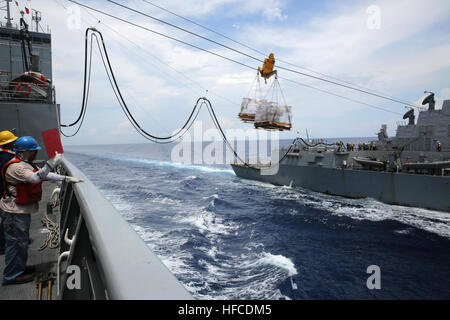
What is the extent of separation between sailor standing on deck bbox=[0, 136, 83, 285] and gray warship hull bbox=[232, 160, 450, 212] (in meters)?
22.6

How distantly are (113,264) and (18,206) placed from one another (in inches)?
109

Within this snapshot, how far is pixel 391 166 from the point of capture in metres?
21.1

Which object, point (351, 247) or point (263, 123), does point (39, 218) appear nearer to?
point (351, 247)

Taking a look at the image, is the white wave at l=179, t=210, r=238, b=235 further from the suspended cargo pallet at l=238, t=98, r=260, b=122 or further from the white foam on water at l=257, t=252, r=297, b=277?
the suspended cargo pallet at l=238, t=98, r=260, b=122

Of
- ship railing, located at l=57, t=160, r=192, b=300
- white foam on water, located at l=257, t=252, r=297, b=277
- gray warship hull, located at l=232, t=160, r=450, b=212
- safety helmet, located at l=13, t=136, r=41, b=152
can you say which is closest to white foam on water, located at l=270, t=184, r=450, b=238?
gray warship hull, located at l=232, t=160, r=450, b=212

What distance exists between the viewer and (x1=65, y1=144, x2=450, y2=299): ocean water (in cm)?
805

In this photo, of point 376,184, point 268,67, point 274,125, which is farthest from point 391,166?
point 268,67

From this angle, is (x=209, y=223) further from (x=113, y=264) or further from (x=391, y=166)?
(x=391, y=166)

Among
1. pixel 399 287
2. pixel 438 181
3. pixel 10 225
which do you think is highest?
pixel 10 225

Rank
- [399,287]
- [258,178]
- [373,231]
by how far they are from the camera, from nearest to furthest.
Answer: [399,287] < [373,231] < [258,178]

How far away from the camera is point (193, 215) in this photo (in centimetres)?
1527

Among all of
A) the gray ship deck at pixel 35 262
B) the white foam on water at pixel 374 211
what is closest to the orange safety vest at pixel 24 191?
the gray ship deck at pixel 35 262

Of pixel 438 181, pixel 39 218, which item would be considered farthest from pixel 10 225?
pixel 438 181
